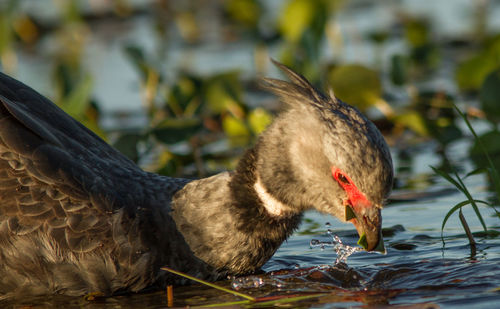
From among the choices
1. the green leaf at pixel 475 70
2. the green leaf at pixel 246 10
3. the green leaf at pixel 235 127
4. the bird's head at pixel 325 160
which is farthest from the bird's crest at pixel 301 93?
the green leaf at pixel 246 10

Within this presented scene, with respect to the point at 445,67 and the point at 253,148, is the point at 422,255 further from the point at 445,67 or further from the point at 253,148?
the point at 445,67

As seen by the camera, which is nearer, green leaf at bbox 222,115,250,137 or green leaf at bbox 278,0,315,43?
green leaf at bbox 222,115,250,137

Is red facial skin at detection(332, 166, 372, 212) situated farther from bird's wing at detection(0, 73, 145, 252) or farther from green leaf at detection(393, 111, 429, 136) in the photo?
green leaf at detection(393, 111, 429, 136)

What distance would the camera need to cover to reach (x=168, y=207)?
4613 millimetres

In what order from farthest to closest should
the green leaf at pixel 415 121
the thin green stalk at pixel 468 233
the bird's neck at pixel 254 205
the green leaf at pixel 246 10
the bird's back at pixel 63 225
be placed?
the green leaf at pixel 246 10
the green leaf at pixel 415 121
the thin green stalk at pixel 468 233
the bird's neck at pixel 254 205
the bird's back at pixel 63 225

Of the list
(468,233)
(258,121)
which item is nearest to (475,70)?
(258,121)

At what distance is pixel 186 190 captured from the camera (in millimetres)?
4676

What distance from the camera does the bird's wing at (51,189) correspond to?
14.3ft

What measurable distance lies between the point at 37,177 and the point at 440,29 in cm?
778

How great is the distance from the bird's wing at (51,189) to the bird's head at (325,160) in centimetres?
76

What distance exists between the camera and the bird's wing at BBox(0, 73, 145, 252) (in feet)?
14.3

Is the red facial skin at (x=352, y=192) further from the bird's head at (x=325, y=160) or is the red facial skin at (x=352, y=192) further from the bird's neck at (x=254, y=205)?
the bird's neck at (x=254, y=205)

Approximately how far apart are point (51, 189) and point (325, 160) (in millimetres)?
1348

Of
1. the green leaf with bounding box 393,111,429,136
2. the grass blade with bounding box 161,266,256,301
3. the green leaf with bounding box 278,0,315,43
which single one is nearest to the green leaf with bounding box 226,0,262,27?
the green leaf with bounding box 278,0,315,43
